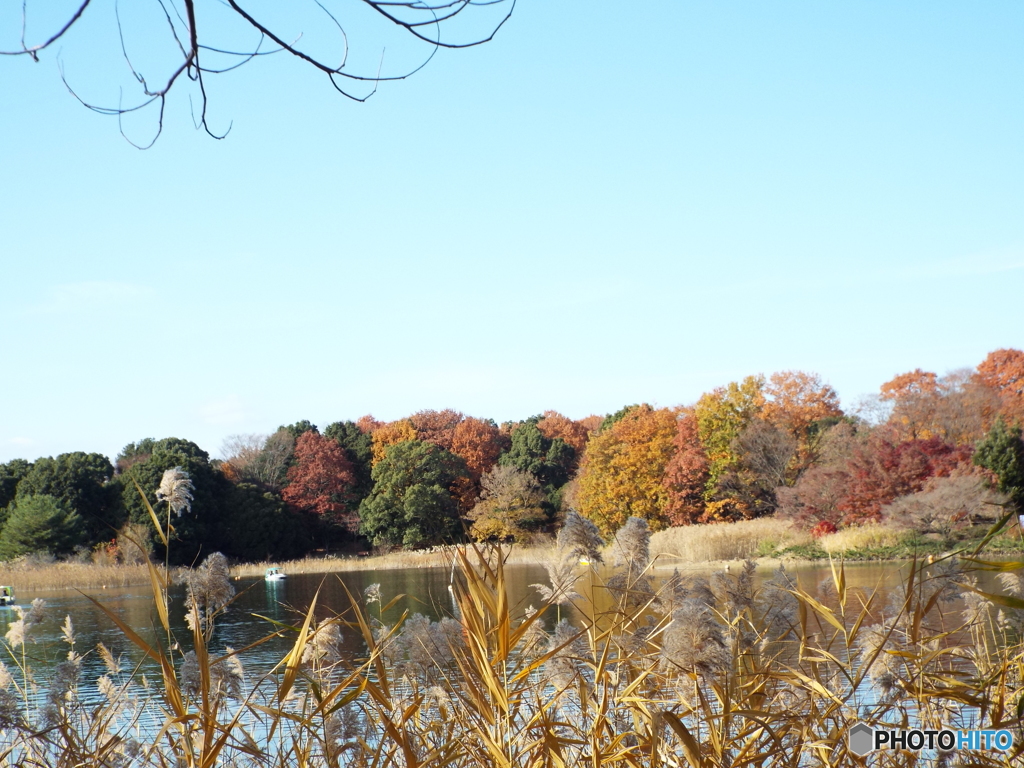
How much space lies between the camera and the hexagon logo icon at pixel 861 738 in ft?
8.70

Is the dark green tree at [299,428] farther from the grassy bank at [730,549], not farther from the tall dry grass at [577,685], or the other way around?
the tall dry grass at [577,685]

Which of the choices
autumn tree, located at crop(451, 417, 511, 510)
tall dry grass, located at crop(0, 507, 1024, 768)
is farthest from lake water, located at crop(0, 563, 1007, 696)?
autumn tree, located at crop(451, 417, 511, 510)

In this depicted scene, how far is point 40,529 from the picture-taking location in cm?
2838

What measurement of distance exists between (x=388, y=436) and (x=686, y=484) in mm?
16214

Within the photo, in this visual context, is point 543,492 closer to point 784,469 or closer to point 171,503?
point 784,469

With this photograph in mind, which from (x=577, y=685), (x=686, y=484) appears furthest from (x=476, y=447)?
(x=577, y=685)

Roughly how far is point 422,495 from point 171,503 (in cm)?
3425

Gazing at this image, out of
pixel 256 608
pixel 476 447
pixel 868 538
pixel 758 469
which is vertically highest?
pixel 476 447

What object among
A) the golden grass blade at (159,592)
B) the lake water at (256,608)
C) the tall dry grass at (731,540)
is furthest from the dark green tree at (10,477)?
the golden grass blade at (159,592)

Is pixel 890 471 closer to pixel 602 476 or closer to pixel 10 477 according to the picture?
pixel 602 476

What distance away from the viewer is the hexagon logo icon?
8.70ft

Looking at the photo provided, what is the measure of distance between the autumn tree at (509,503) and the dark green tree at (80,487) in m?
12.7

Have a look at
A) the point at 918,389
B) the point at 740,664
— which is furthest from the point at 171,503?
the point at 918,389

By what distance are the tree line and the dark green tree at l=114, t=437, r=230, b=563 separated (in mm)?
91
